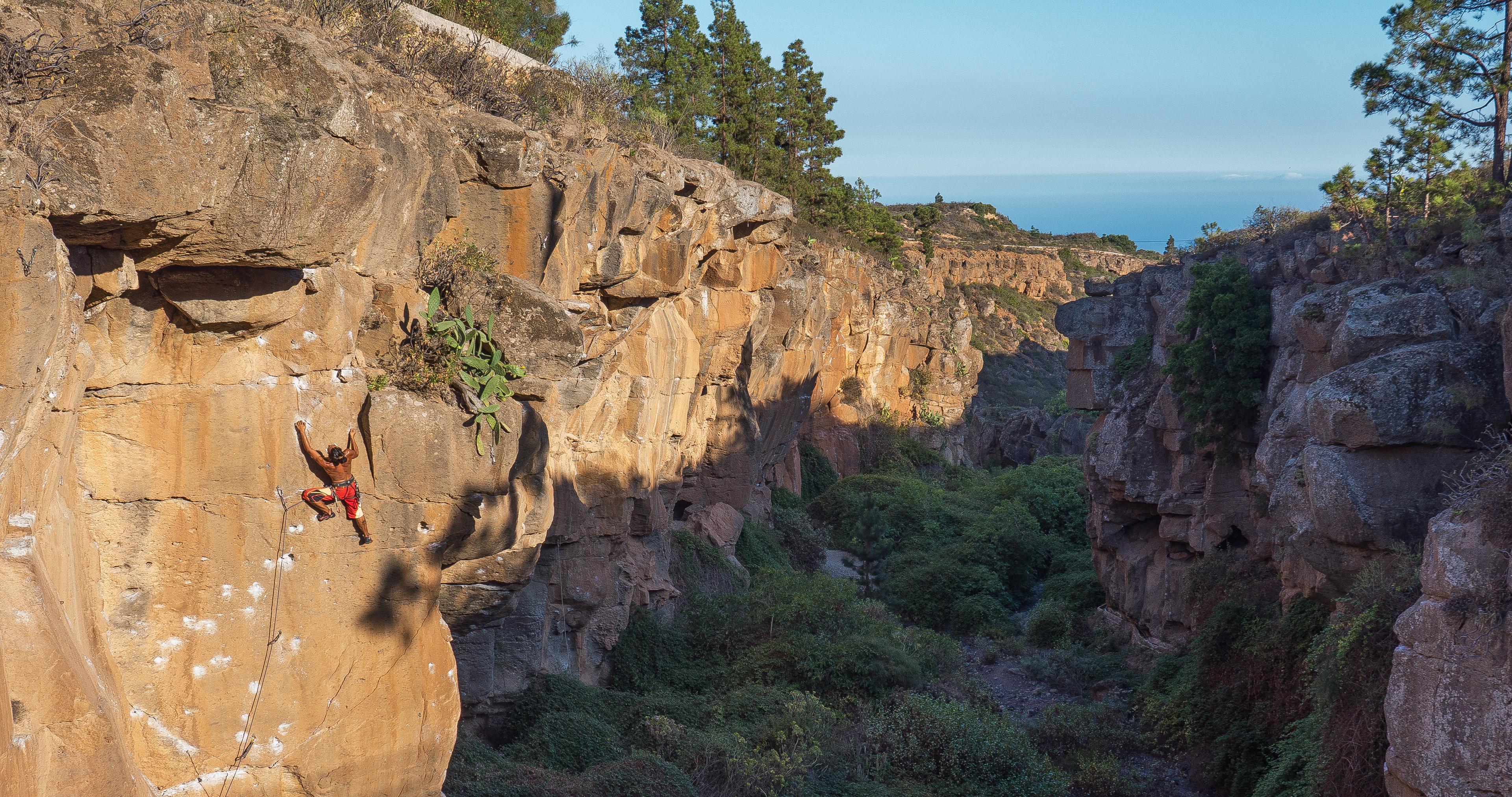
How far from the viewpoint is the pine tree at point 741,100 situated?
111 ft

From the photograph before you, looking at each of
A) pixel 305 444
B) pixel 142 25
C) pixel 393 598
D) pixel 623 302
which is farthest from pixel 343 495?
pixel 623 302

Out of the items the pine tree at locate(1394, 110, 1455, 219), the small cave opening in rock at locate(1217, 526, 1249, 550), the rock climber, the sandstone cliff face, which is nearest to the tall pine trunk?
the pine tree at locate(1394, 110, 1455, 219)

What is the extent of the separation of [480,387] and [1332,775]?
Answer: 459 inches

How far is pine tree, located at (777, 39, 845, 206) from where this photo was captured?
1462 inches

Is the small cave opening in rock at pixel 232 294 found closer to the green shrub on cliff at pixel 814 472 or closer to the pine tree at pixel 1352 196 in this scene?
the pine tree at pixel 1352 196

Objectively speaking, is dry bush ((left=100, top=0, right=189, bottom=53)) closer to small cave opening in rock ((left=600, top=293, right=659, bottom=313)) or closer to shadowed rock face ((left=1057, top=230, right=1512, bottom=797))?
small cave opening in rock ((left=600, top=293, right=659, bottom=313))

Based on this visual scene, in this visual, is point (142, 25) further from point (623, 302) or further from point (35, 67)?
point (623, 302)

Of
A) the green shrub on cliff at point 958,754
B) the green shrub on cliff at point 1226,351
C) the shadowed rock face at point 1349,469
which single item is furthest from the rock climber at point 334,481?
the green shrub on cliff at point 1226,351


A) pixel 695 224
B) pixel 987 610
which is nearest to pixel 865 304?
pixel 987 610

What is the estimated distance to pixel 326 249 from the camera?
7.80 metres

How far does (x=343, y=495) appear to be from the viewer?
8.90 m

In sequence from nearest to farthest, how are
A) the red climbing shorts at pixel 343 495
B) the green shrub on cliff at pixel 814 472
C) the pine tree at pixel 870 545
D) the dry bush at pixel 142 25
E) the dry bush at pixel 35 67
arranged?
the dry bush at pixel 35 67 → the dry bush at pixel 142 25 → the red climbing shorts at pixel 343 495 → the pine tree at pixel 870 545 → the green shrub on cliff at pixel 814 472

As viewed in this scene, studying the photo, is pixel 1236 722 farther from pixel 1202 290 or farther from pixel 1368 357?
pixel 1202 290

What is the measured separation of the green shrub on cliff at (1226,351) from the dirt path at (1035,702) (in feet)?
21.0
